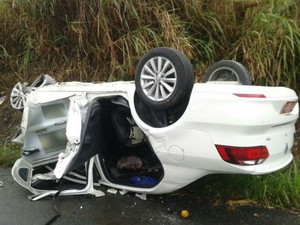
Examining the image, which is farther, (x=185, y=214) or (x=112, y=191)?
(x=112, y=191)

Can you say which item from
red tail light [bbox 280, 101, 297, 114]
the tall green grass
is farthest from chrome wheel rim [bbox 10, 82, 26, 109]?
red tail light [bbox 280, 101, 297, 114]

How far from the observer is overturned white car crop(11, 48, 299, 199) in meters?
2.68

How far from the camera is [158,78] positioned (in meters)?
3.03

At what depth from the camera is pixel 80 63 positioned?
5566mm

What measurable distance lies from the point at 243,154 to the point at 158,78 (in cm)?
91

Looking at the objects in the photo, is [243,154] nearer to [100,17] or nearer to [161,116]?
[161,116]

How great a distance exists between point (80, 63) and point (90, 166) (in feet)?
8.08

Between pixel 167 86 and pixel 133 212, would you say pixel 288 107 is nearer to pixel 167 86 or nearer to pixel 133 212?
pixel 167 86

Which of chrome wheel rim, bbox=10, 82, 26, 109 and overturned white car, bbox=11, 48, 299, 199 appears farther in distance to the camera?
chrome wheel rim, bbox=10, 82, 26, 109

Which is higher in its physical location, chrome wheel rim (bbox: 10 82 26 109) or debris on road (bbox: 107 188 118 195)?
chrome wheel rim (bbox: 10 82 26 109)

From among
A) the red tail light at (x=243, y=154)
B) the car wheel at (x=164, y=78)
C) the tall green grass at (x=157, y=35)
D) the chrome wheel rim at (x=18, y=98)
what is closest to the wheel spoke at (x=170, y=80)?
the car wheel at (x=164, y=78)

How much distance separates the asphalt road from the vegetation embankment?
30 cm

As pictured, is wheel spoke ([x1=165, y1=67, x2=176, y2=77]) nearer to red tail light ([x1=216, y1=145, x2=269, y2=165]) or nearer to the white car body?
the white car body

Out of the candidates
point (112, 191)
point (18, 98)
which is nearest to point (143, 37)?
point (18, 98)
